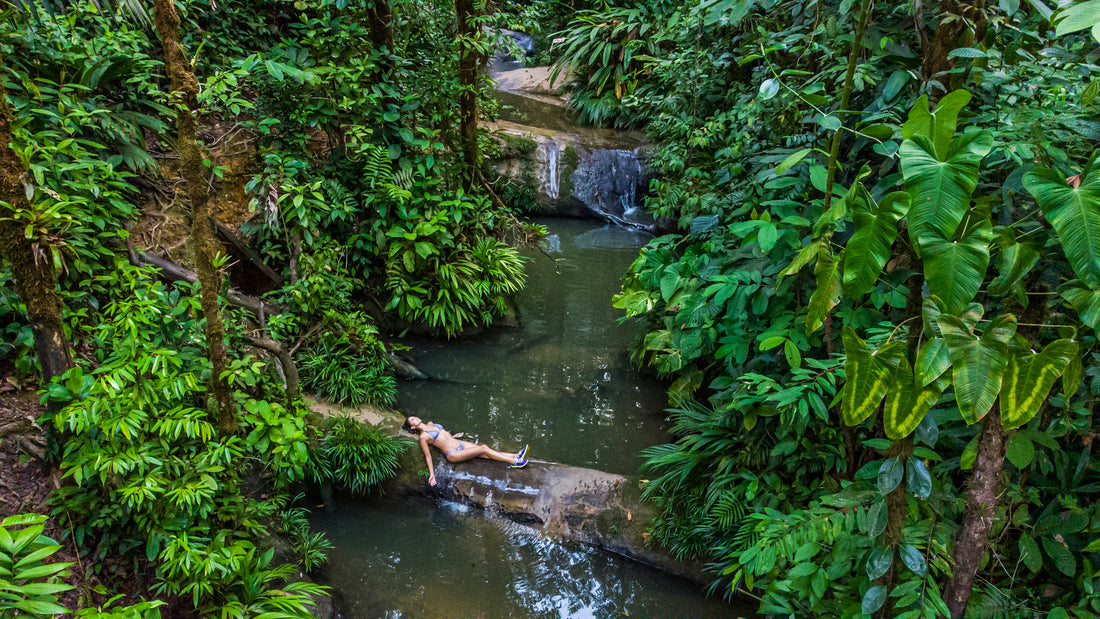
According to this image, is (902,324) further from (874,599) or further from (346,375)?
(346,375)

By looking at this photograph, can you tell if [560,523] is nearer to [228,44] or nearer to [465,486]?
[465,486]

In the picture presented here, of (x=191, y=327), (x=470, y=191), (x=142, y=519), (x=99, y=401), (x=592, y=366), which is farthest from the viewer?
(x=470, y=191)

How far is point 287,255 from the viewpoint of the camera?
5605mm

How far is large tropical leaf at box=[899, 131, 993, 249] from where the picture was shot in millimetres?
1570

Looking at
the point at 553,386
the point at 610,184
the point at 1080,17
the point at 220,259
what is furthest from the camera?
the point at 610,184

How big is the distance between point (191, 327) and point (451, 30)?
4.54 meters

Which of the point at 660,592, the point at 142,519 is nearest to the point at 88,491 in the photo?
the point at 142,519

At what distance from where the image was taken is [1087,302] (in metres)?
1.63

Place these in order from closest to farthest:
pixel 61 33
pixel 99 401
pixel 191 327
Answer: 1. pixel 99 401
2. pixel 191 327
3. pixel 61 33

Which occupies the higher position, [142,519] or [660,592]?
[142,519]

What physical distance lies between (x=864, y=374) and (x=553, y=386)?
420cm

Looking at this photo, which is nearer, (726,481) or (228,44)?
(726,481)

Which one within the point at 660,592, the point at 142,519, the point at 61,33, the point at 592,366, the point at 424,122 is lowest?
the point at 660,592

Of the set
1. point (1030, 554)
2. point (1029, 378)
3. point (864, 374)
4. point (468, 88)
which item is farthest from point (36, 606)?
point (468, 88)
